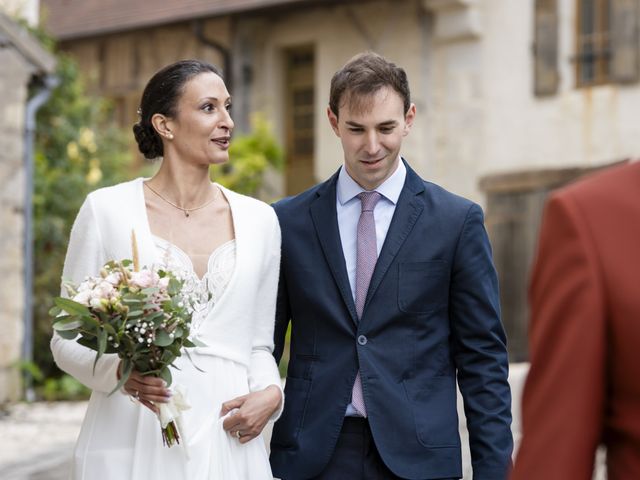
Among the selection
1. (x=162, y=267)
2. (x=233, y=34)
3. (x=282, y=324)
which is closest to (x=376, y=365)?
(x=282, y=324)

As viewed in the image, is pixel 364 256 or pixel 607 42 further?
pixel 607 42

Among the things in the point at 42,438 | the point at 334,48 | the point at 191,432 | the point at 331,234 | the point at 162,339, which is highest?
the point at 334,48

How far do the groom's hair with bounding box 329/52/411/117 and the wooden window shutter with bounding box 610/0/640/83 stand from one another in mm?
10647

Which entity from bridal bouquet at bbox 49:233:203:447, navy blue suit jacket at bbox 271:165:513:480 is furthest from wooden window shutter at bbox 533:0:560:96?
bridal bouquet at bbox 49:233:203:447

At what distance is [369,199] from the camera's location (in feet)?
11.9

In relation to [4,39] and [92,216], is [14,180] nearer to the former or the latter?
[4,39]

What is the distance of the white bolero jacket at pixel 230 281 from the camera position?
3.42 meters

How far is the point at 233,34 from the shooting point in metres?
16.4

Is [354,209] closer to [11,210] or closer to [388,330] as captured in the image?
[388,330]

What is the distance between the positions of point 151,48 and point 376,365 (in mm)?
14448

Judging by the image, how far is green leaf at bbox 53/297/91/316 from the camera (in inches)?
122

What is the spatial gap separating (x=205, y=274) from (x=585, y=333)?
2.01m

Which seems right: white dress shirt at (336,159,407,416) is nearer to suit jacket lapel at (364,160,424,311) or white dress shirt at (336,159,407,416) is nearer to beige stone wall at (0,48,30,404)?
suit jacket lapel at (364,160,424,311)

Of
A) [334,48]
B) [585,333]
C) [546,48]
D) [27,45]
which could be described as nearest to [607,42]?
[546,48]
